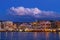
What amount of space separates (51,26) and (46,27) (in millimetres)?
1451

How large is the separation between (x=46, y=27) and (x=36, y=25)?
1.99m

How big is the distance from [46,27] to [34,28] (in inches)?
98.1

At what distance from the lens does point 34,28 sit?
53781 millimetres

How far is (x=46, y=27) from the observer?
52938mm

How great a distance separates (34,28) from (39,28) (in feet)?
3.33

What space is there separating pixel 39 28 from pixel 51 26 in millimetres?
2854

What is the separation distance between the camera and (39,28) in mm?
53531

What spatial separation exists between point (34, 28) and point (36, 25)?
1062 mm

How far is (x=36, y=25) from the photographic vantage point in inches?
2087

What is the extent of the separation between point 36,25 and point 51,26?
121 inches

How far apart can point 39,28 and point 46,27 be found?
149cm
